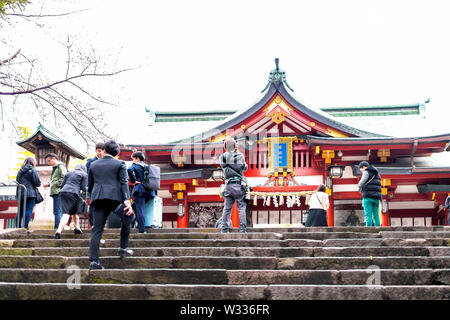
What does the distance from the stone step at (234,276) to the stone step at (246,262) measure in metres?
0.52

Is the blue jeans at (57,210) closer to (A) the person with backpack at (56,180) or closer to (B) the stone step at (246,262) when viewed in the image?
(A) the person with backpack at (56,180)

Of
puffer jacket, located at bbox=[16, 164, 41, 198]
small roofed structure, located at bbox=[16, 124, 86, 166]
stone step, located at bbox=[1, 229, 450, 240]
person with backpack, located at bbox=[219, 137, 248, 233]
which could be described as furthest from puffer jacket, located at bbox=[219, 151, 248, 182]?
small roofed structure, located at bbox=[16, 124, 86, 166]

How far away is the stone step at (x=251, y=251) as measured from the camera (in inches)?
295

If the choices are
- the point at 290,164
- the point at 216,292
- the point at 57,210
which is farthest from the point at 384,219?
the point at 216,292

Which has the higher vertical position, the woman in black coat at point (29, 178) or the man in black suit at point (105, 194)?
the woman in black coat at point (29, 178)

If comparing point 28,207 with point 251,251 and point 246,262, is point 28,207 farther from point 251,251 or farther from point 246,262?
point 246,262

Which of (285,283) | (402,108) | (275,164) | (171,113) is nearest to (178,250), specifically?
(285,283)

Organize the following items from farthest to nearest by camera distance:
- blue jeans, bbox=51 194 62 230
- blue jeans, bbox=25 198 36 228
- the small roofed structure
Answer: the small roofed structure → blue jeans, bbox=25 198 36 228 → blue jeans, bbox=51 194 62 230

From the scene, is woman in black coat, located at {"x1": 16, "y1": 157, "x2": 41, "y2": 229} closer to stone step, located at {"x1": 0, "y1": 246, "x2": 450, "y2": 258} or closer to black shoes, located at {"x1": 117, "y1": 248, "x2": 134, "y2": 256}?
stone step, located at {"x1": 0, "y1": 246, "x2": 450, "y2": 258}

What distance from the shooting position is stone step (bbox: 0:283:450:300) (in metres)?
5.84

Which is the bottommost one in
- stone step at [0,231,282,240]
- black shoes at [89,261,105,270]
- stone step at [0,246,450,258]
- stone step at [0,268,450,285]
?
stone step at [0,268,450,285]

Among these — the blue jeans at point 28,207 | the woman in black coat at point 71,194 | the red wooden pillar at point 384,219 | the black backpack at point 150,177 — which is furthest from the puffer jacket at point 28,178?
the red wooden pillar at point 384,219

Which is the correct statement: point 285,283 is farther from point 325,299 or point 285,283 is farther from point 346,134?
point 346,134

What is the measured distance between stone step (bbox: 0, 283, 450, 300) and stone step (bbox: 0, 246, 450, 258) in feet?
5.39
